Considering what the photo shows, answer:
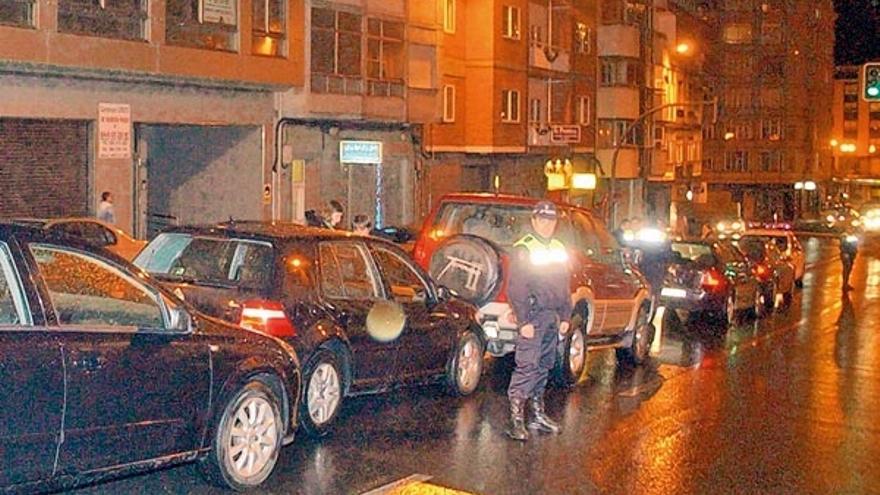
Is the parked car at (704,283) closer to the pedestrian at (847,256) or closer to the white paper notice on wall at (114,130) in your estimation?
the pedestrian at (847,256)

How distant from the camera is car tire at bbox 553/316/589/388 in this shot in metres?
13.4

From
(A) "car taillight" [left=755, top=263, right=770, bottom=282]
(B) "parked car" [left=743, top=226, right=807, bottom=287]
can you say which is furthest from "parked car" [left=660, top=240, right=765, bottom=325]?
(B) "parked car" [left=743, top=226, right=807, bottom=287]

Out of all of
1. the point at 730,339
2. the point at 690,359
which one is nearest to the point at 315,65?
the point at 730,339

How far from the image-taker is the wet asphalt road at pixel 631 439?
357 inches

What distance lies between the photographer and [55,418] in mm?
6809

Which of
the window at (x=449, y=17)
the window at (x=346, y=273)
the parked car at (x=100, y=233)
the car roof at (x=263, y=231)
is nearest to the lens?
the car roof at (x=263, y=231)

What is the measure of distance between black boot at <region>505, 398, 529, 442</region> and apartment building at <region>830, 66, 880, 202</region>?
122m

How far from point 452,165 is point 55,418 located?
1429 inches

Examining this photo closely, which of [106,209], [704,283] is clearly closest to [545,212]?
[704,283]

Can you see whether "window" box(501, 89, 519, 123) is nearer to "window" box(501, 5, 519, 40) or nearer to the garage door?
"window" box(501, 5, 519, 40)

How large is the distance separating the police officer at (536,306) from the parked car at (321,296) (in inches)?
47.6

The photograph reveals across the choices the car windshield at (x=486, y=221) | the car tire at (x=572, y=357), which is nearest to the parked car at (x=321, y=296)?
the car tire at (x=572, y=357)

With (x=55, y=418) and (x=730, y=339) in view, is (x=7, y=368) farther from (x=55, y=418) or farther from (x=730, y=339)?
(x=730, y=339)

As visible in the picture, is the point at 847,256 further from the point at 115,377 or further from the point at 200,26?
the point at 115,377
